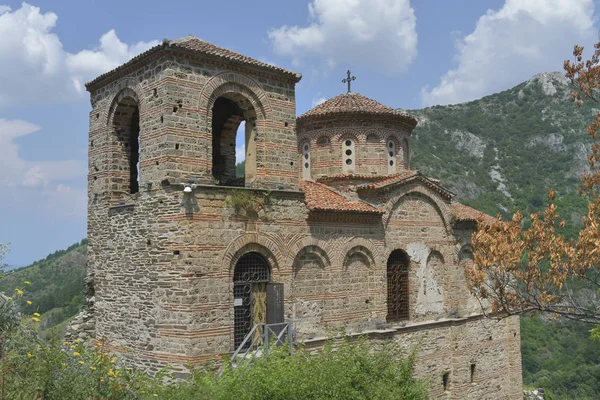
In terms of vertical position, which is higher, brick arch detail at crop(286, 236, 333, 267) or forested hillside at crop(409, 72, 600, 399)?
forested hillside at crop(409, 72, 600, 399)

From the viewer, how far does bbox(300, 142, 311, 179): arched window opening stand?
60.0ft

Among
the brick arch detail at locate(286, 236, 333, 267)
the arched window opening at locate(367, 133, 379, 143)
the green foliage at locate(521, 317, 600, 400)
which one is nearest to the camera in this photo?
the brick arch detail at locate(286, 236, 333, 267)

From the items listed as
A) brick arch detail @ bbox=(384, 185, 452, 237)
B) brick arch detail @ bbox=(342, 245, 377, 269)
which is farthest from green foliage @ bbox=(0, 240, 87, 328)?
brick arch detail @ bbox=(384, 185, 452, 237)

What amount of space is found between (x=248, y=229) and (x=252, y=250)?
20.0 inches

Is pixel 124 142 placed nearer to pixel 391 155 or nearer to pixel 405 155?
pixel 391 155

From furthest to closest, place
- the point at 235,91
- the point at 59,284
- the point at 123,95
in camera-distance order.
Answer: the point at 59,284 → the point at 123,95 → the point at 235,91

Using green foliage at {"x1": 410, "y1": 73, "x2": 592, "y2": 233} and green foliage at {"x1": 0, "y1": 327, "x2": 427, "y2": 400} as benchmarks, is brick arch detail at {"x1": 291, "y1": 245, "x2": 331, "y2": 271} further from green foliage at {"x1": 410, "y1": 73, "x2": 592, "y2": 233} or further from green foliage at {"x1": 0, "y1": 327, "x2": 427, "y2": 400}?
green foliage at {"x1": 410, "y1": 73, "x2": 592, "y2": 233}

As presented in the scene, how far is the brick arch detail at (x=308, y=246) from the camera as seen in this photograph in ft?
41.4

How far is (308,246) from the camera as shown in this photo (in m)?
13.1

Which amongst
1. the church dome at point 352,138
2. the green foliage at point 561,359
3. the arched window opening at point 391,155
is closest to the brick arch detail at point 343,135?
the church dome at point 352,138

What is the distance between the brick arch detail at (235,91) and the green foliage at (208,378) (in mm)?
5622

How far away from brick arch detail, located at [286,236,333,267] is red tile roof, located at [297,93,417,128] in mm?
5827

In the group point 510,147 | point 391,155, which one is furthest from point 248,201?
point 510,147

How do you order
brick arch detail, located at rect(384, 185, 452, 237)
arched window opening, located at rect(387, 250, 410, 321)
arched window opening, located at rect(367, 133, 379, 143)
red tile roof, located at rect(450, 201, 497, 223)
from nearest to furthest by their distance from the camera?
brick arch detail, located at rect(384, 185, 452, 237)
arched window opening, located at rect(387, 250, 410, 321)
red tile roof, located at rect(450, 201, 497, 223)
arched window opening, located at rect(367, 133, 379, 143)
